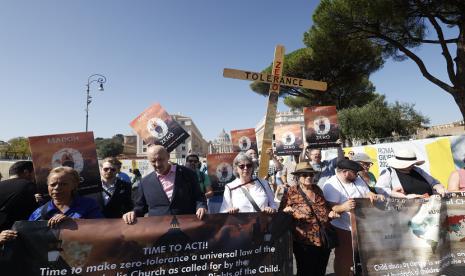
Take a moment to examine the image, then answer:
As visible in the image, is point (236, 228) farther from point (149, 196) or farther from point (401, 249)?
point (401, 249)

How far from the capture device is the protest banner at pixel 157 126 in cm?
480

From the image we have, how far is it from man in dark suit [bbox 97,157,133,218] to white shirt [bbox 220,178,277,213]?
128 cm

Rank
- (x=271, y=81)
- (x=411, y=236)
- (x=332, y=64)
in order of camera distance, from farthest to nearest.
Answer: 1. (x=332, y=64)
2. (x=271, y=81)
3. (x=411, y=236)

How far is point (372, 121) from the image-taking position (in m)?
29.5

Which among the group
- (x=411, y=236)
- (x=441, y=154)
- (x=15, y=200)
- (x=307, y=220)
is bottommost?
(x=411, y=236)

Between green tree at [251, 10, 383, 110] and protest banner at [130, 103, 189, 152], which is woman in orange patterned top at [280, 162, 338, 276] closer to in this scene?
protest banner at [130, 103, 189, 152]

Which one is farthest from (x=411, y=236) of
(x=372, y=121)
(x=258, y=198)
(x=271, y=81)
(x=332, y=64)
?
(x=372, y=121)

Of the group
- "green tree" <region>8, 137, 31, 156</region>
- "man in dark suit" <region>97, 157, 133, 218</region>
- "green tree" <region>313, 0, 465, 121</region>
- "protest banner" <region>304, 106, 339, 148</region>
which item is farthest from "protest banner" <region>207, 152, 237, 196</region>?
"green tree" <region>8, 137, 31, 156</region>

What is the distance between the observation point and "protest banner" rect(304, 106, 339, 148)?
5289mm

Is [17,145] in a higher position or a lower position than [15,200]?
higher

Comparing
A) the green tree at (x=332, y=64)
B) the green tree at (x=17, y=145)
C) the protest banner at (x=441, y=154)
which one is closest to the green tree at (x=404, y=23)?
the green tree at (x=332, y=64)

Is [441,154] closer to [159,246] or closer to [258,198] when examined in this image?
[258,198]

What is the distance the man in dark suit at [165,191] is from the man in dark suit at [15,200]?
1.00 meters

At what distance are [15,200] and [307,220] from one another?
2.72m
